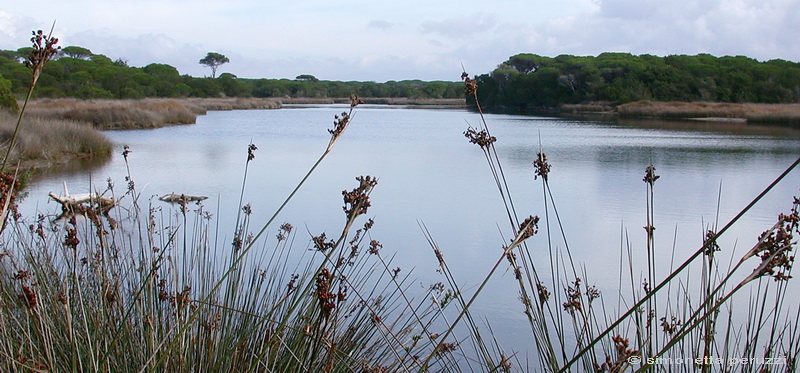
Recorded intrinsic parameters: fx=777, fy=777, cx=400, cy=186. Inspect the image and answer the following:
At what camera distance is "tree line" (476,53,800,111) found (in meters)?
35.4

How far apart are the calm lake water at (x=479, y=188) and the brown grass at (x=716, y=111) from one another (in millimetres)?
8186

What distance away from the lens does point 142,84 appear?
44.3 m

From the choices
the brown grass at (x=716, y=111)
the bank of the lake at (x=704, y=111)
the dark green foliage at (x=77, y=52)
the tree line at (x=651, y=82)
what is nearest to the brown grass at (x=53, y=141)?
the bank of the lake at (x=704, y=111)

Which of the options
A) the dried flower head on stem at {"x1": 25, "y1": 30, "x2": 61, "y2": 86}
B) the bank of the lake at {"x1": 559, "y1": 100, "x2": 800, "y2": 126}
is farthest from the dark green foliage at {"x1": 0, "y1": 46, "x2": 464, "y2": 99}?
the bank of the lake at {"x1": 559, "y1": 100, "x2": 800, "y2": 126}

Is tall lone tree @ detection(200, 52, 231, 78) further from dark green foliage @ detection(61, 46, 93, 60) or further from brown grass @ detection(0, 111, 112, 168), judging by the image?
brown grass @ detection(0, 111, 112, 168)

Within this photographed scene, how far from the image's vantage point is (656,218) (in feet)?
23.3

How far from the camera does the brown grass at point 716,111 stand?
2515cm

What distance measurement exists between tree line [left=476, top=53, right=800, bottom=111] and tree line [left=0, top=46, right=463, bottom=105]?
4546 millimetres

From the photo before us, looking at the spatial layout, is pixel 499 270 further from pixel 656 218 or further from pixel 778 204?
pixel 778 204

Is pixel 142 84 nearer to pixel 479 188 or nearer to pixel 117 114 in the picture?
pixel 117 114

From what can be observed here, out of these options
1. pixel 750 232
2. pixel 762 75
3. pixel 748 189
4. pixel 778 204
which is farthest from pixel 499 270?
pixel 762 75

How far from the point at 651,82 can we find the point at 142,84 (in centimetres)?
2782

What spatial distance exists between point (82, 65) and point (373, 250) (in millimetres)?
47451

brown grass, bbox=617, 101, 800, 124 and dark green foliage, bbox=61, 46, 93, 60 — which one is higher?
dark green foliage, bbox=61, 46, 93, 60
